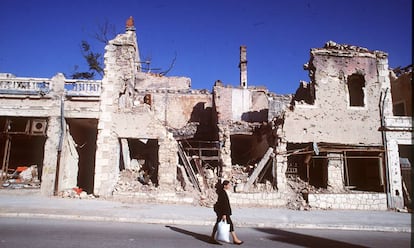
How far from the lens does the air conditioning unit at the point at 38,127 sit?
14.8m

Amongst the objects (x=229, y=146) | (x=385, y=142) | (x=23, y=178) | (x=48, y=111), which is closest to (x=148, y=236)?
(x=229, y=146)

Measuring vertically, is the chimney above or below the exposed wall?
above

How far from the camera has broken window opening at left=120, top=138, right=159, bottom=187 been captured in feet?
54.1

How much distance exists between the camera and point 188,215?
10.9m

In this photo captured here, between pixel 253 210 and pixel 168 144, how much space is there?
221 inches

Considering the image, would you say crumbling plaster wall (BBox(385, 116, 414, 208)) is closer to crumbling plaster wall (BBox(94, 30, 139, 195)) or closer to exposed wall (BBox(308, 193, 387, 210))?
exposed wall (BBox(308, 193, 387, 210))

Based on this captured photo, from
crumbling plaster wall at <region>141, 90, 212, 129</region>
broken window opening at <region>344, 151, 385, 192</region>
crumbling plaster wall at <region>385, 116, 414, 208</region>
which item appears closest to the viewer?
crumbling plaster wall at <region>385, 116, 414, 208</region>

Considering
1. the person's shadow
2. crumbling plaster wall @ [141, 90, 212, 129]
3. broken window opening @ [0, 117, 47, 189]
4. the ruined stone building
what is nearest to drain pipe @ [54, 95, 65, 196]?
the ruined stone building

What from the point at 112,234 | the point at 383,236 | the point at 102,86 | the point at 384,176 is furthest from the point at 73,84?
the point at 384,176

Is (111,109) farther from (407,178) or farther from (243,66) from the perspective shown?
(407,178)

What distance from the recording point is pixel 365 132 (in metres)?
15.7

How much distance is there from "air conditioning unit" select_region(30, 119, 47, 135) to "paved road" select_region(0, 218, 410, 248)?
22.2 ft

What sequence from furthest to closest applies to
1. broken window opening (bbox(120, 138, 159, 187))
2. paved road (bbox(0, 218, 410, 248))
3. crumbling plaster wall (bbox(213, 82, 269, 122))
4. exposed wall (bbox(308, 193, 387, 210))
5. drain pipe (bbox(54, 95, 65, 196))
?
crumbling plaster wall (bbox(213, 82, 269, 122))
broken window opening (bbox(120, 138, 159, 187))
drain pipe (bbox(54, 95, 65, 196))
exposed wall (bbox(308, 193, 387, 210))
paved road (bbox(0, 218, 410, 248))

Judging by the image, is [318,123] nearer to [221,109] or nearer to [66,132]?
[221,109]
